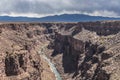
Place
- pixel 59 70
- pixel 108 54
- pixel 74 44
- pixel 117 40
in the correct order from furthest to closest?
pixel 74 44
pixel 59 70
pixel 117 40
pixel 108 54

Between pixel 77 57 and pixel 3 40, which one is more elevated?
pixel 3 40

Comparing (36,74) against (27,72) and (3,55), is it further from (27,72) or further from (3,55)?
(3,55)

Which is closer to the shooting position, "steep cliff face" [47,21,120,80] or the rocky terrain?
the rocky terrain

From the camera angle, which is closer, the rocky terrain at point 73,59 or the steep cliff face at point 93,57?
the rocky terrain at point 73,59

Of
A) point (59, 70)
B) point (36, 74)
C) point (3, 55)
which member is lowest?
point (59, 70)

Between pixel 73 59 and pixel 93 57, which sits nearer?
pixel 93 57

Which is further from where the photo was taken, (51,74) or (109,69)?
(51,74)

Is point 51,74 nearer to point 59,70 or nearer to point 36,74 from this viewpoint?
point 59,70

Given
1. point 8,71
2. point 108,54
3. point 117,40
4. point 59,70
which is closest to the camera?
point 8,71

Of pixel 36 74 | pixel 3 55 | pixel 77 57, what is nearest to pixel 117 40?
pixel 77 57

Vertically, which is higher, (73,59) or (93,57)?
(93,57)
